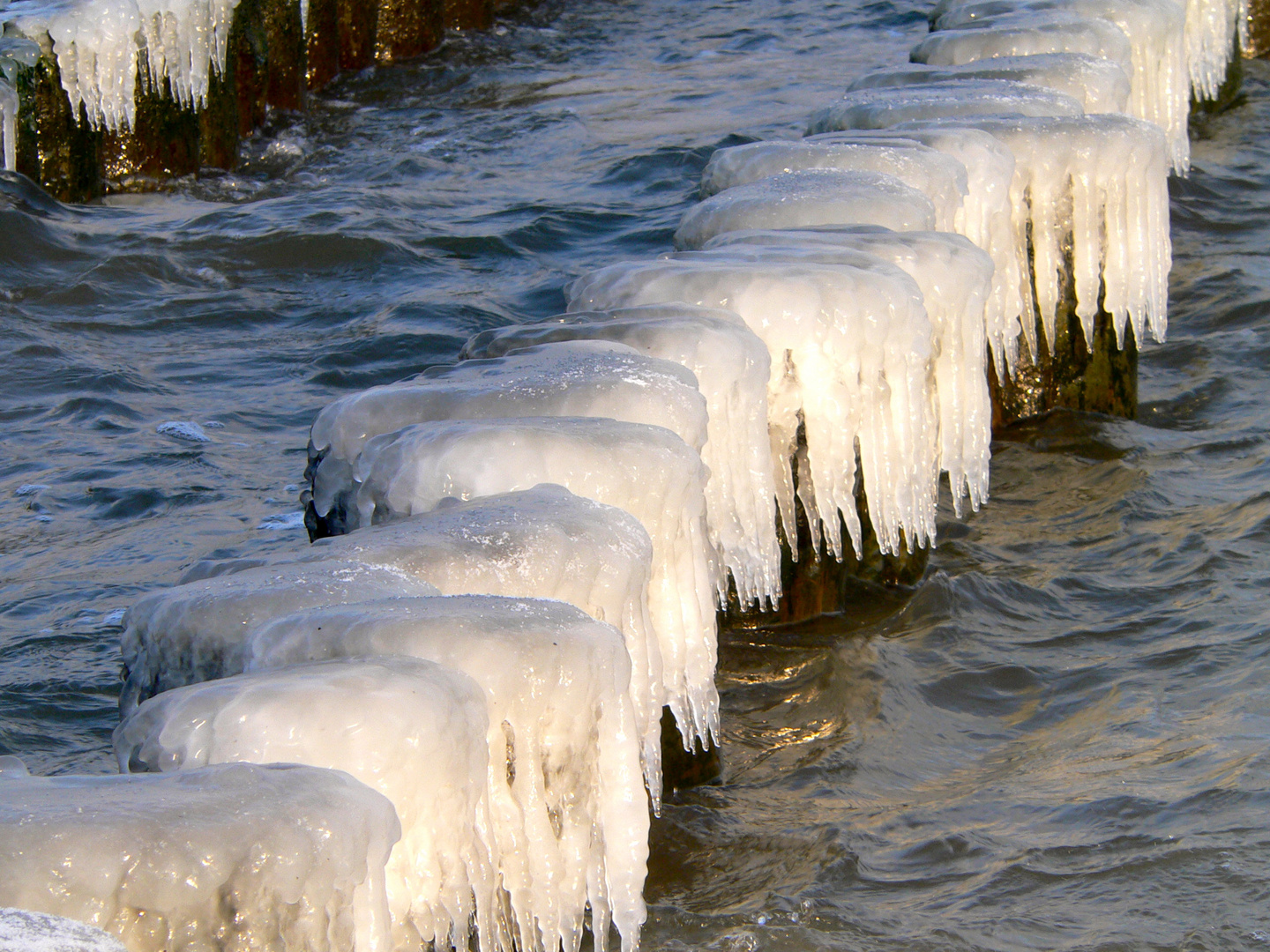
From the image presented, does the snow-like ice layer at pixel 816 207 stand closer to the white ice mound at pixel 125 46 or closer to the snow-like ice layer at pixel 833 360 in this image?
the snow-like ice layer at pixel 833 360

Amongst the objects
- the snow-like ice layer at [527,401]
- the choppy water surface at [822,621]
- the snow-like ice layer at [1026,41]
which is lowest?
the choppy water surface at [822,621]

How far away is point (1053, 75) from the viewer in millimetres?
6660

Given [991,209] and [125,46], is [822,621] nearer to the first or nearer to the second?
[991,209]

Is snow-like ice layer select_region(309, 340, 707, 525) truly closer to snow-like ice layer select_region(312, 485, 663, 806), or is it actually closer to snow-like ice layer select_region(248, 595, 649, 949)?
snow-like ice layer select_region(312, 485, 663, 806)

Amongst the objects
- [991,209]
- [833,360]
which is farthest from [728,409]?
[991,209]

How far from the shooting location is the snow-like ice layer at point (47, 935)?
1664mm

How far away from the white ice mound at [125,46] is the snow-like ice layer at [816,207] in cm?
522

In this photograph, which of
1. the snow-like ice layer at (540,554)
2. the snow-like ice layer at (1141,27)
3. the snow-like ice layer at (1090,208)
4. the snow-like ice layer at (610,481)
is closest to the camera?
the snow-like ice layer at (540,554)

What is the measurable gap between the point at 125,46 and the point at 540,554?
7326mm

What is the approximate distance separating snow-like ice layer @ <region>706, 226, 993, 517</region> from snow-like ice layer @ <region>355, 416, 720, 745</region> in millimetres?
1319

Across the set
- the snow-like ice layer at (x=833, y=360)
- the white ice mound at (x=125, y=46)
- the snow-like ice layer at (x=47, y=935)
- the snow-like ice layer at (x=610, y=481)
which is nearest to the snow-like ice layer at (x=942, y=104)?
the snow-like ice layer at (x=833, y=360)

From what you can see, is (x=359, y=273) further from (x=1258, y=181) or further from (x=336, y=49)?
(x=1258, y=181)

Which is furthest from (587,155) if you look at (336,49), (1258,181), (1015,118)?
(1015,118)

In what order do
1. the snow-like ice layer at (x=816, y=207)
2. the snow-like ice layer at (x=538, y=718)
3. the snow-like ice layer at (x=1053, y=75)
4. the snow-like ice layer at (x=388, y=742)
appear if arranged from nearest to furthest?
the snow-like ice layer at (x=388, y=742)
the snow-like ice layer at (x=538, y=718)
the snow-like ice layer at (x=816, y=207)
the snow-like ice layer at (x=1053, y=75)
